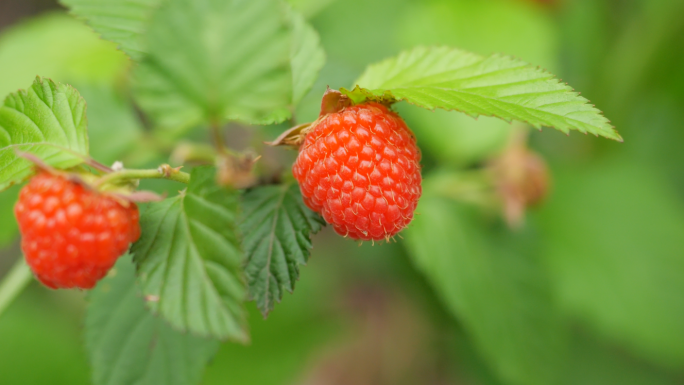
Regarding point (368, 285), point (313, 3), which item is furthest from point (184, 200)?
point (368, 285)

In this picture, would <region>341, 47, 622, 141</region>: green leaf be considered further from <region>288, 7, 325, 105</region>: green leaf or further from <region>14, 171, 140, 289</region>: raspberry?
<region>14, 171, 140, 289</region>: raspberry

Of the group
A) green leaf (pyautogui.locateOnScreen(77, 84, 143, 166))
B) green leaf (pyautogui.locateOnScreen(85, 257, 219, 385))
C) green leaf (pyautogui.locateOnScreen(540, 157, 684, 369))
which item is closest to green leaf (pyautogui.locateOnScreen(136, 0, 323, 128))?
green leaf (pyautogui.locateOnScreen(85, 257, 219, 385))

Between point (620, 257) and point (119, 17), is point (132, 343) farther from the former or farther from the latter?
point (620, 257)

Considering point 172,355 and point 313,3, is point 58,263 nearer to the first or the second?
point 172,355

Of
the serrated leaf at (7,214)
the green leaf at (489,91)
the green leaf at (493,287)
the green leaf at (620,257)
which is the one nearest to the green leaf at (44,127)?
the green leaf at (489,91)

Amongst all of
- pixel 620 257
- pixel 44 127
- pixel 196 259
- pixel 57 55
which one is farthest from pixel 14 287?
pixel 620 257

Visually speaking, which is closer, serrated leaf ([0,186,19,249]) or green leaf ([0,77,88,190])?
Answer: green leaf ([0,77,88,190])
